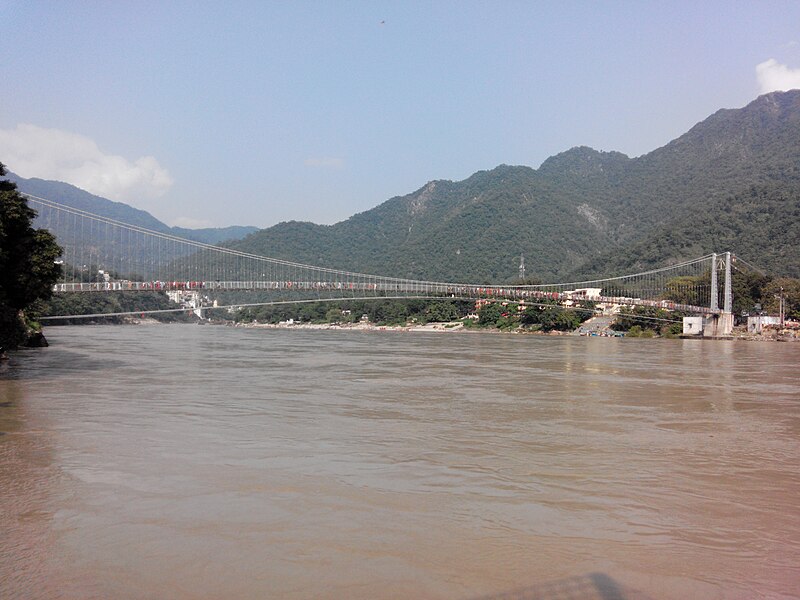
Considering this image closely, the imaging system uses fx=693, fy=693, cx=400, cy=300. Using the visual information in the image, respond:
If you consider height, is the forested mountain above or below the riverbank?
above

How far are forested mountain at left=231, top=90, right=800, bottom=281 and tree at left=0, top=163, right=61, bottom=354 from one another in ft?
184

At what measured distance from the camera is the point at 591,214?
105 m

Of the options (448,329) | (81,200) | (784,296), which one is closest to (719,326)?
(784,296)

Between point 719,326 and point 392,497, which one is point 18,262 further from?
point 719,326

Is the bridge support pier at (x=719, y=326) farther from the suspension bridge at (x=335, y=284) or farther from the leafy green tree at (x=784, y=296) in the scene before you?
the leafy green tree at (x=784, y=296)

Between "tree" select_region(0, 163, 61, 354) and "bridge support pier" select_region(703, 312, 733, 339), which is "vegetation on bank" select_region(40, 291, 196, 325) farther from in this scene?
"bridge support pier" select_region(703, 312, 733, 339)

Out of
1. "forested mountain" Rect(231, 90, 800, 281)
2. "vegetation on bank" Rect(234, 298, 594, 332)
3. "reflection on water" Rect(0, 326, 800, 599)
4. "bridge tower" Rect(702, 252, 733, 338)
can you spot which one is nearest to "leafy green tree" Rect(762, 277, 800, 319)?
"bridge tower" Rect(702, 252, 733, 338)

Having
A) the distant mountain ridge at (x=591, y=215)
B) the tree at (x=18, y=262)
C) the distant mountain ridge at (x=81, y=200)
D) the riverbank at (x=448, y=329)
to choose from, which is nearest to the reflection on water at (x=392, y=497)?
the tree at (x=18, y=262)

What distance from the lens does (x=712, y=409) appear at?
10234 millimetres

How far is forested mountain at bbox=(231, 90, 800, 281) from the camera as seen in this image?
67188mm

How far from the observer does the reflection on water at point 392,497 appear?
3498mm

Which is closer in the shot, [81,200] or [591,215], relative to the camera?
[591,215]

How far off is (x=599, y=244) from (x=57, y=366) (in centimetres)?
8727

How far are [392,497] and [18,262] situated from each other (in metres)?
Result: 14.4
